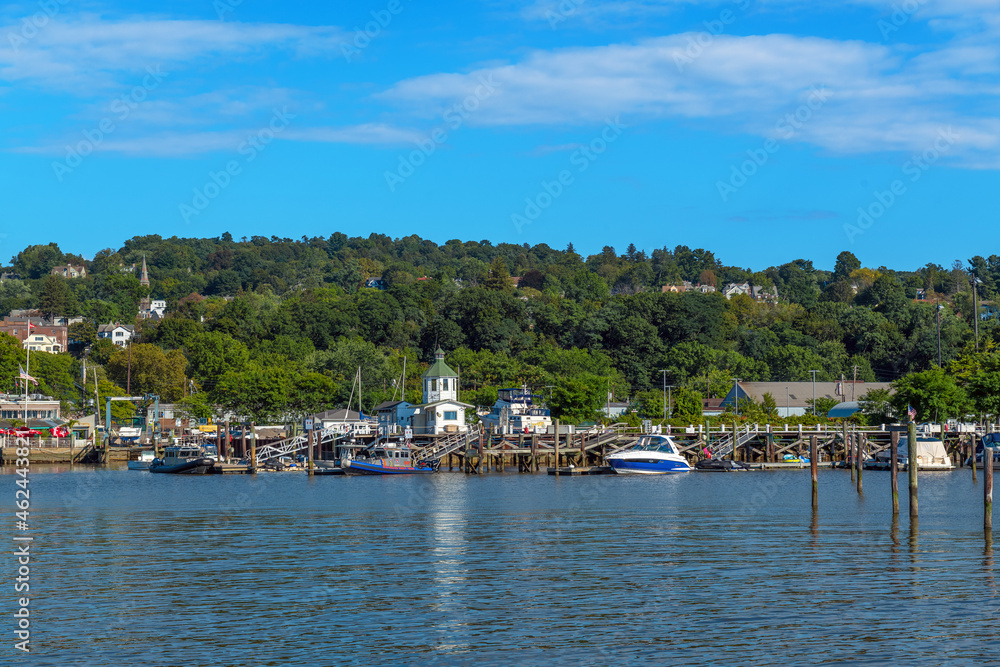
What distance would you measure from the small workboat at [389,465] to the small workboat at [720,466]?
74.4ft

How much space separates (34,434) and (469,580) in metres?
114

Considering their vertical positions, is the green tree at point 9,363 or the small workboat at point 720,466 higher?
the green tree at point 9,363

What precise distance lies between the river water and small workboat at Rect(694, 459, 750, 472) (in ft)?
114

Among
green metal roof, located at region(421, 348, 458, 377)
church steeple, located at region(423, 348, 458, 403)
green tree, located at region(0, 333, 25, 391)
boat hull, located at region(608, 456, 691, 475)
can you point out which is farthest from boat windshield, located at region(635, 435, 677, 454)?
green tree, located at region(0, 333, 25, 391)

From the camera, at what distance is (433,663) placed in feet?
86.2

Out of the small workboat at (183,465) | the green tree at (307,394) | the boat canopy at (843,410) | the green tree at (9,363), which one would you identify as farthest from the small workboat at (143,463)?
the boat canopy at (843,410)

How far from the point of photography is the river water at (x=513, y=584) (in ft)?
90.1

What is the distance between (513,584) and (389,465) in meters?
61.6

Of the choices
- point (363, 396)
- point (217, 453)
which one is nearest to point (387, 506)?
point (217, 453)

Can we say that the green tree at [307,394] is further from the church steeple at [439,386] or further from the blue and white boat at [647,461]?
the blue and white boat at [647,461]

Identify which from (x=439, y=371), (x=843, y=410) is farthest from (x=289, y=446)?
(x=843, y=410)

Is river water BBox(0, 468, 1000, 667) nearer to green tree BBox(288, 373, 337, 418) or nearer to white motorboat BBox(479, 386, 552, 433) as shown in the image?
white motorboat BBox(479, 386, 552, 433)

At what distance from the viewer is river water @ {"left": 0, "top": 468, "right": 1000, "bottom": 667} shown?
27469 millimetres

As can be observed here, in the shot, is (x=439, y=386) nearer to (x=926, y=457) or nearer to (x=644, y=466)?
(x=644, y=466)
